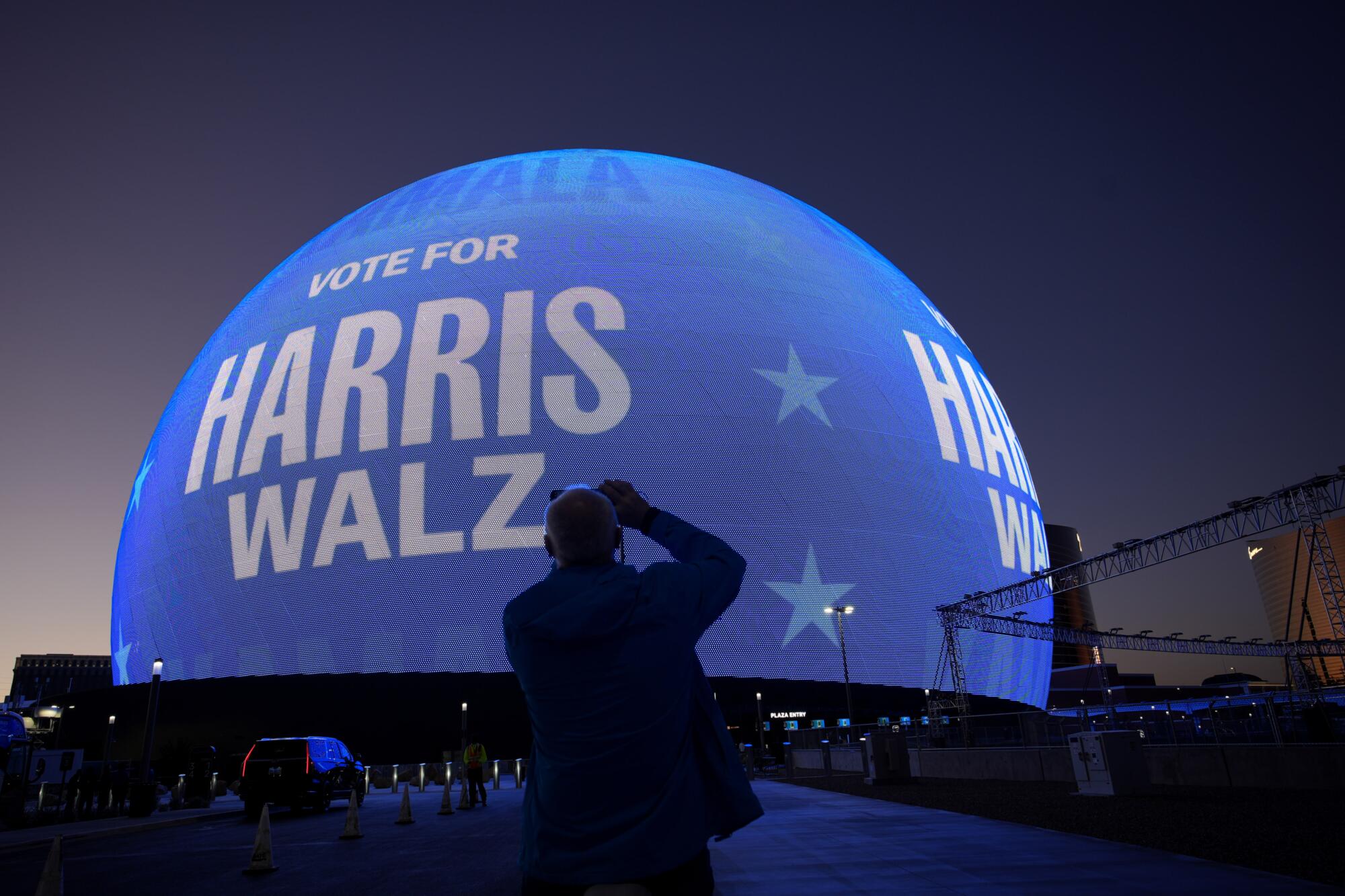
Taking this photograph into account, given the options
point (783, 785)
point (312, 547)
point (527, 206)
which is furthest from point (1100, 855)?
point (527, 206)

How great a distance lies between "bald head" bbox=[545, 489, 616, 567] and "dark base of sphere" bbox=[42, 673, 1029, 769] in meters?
33.3

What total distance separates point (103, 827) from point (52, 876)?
15.5m

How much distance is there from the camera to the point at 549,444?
1374 inches

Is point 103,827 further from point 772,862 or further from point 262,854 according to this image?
point 772,862

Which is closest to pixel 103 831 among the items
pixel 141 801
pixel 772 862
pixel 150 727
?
pixel 141 801

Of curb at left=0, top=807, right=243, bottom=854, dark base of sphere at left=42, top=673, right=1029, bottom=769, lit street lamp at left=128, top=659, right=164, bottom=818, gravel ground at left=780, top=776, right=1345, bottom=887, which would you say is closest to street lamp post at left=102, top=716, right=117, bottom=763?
dark base of sphere at left=42, top=673, right=1029, bottom=769

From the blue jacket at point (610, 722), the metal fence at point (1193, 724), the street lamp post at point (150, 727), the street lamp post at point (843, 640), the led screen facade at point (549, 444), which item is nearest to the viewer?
the blue jacket at point (610, 722)

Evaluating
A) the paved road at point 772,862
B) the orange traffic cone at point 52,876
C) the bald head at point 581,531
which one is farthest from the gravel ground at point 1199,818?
the orange traffic cone at point 52,876

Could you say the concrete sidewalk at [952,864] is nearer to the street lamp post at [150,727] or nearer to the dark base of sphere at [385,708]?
the street lamp post at [150,727]

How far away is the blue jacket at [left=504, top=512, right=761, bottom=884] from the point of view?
234 cm

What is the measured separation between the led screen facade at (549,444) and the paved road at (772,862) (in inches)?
707

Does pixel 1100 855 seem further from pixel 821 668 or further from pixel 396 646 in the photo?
pixel 396 646

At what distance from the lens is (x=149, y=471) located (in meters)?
46.6

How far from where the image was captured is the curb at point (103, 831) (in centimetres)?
1542
